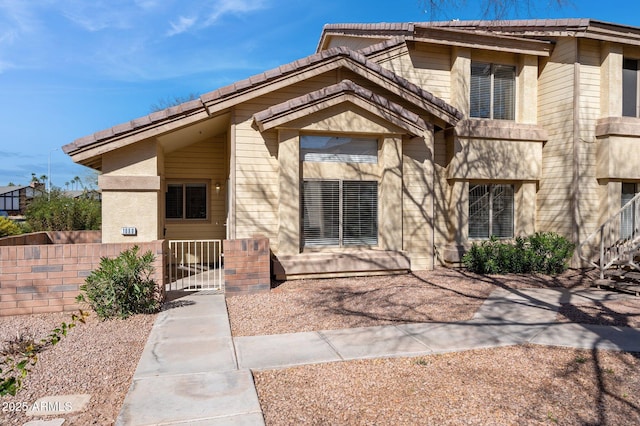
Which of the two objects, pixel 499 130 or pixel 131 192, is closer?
pixel 131 192

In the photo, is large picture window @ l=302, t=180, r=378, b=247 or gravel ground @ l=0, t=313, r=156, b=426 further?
large picture window @ l=302, t=180, r=378, b=247

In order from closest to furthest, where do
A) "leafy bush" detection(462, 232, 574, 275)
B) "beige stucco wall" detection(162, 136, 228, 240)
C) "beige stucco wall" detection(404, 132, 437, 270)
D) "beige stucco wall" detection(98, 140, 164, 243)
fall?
"beige stucco wall" detection(98, 140, 164, 243) < "leafy bush" detection(462, 232, 574, 275) < "beige stucco wall" detection(404, 132, 437, 270) < "beige stucco wall" detection(162, 136, 228, 240)

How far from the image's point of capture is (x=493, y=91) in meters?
13.1

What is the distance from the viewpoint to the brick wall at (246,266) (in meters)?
8.90

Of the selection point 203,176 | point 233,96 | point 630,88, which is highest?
point 630,88

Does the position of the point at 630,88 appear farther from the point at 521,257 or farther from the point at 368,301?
the point at 368,301

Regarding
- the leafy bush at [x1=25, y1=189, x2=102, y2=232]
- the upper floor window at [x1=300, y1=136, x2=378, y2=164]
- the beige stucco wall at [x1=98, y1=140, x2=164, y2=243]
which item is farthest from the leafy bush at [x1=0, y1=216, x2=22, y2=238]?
the upper floor window at [x1=300, y1=136, x2=378, y2=164]

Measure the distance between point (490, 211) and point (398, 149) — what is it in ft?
12.7

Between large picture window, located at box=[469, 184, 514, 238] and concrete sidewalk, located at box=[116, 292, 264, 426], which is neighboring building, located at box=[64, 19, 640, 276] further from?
concrete sidewalk, located at box=[116, 292, 264, 426]

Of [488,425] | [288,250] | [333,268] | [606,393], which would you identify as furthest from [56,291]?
[606,393]

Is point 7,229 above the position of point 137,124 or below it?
below

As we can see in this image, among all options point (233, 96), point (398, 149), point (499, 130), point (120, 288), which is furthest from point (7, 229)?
point (499, 130)

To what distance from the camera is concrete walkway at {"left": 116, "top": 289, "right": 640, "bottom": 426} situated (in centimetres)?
411

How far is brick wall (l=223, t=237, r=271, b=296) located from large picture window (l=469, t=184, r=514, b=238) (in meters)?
6.73
